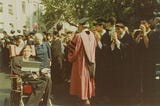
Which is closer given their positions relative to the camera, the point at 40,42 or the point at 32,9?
the point at 40,42

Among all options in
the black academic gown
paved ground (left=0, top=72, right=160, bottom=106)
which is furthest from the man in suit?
the black academic gown

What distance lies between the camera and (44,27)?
8.44 meters

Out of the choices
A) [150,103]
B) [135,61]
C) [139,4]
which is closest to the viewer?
[150,103]

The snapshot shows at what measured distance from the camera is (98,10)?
8578 millimetres

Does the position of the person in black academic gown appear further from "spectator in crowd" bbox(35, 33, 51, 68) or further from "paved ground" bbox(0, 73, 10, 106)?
"paved ground" bbox(0, 73, 10, 106)

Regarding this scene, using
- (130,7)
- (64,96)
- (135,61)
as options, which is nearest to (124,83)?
(135,61)

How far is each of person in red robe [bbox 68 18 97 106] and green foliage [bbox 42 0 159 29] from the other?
0.66 metres

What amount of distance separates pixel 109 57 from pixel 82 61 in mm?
623

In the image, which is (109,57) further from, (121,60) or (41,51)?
(41,51)

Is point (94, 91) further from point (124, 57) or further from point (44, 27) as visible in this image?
point (44, 27)

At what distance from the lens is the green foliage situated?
7.65 metres

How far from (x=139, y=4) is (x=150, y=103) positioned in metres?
1.72

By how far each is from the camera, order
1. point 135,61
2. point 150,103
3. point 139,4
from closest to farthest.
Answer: point 150,103
point 135,61
point 139,4

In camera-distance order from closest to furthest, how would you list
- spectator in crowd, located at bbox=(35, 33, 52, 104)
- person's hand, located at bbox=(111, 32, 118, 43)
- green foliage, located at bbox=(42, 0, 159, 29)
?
1. spectator in crowd, located at bbox=(35, 33, 52, 104)
2. person's hand, located at bbox=(111, 32, 118, 43)
3. green foliage, located at bbox=(42, 0, 159, 29)
